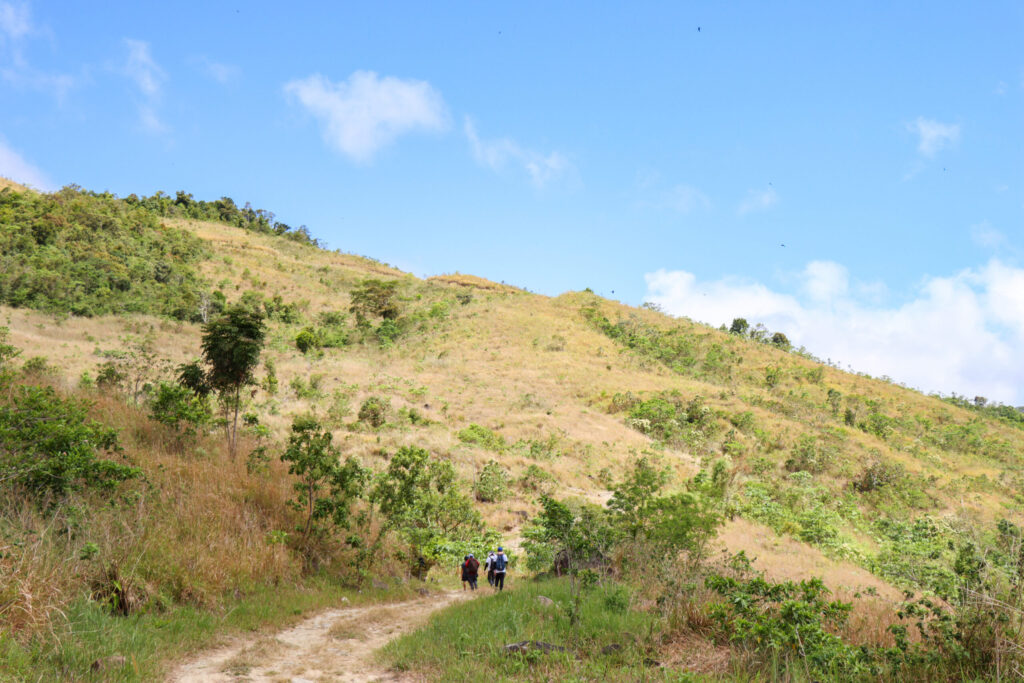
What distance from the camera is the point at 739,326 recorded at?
6506 centimetres

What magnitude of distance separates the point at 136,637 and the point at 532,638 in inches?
160

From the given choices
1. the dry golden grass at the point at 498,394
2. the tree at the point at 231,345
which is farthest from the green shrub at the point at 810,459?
the tree at the point at 231,345

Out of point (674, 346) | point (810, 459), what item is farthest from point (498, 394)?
point (674, 346)

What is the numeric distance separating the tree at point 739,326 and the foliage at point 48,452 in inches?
2525

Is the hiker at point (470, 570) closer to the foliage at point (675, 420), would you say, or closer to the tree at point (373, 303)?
the foliage at point (675, 420)

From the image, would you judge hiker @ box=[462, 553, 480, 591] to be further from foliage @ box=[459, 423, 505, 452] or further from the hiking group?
foliage @ box=[459, 423, 505, 452]

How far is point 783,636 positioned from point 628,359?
4383cm

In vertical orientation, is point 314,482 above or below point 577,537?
above

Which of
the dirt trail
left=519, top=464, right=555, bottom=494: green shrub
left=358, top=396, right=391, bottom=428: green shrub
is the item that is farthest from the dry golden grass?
the dirt trail

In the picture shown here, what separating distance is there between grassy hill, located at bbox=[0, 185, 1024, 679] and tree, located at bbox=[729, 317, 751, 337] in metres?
1.53

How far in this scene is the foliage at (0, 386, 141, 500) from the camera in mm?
6762

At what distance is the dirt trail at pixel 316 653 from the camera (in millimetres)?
5711

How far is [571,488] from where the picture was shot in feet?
71.8

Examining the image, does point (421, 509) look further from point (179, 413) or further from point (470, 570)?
point (179, 413)
